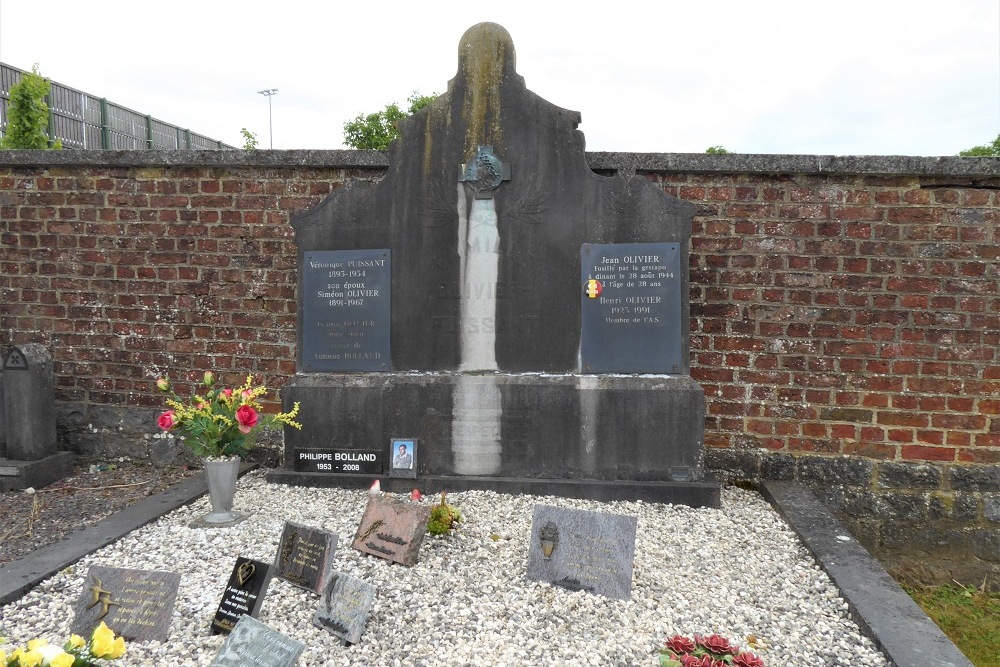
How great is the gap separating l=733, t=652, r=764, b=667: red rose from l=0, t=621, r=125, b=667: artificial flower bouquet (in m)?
1.80

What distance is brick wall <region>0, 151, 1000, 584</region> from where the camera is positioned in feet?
14.6

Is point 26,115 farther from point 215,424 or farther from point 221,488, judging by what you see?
point 221,488

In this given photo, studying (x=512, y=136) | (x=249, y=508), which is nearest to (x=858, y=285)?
(x=512, y=136)

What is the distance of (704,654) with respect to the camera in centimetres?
227

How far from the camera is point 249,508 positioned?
3961 millimetres

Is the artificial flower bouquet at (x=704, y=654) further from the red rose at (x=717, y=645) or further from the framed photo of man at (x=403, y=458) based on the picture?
the framed photo of man at (x=403, y=458)

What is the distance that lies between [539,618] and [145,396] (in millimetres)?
4020

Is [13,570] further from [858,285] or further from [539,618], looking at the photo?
[858,285]

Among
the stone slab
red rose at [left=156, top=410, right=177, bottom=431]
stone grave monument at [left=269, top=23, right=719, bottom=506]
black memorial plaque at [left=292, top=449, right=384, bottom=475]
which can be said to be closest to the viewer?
the stone slab

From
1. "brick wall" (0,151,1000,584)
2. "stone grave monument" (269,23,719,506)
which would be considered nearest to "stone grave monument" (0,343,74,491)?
"brick wall" (0,151,1000,584)

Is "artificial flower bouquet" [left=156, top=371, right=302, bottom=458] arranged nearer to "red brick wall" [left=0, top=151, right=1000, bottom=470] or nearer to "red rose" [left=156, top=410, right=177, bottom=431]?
"red rose" [left=156, top=410, right=177, bottom=431]

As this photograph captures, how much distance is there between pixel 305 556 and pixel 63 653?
50.9 inches

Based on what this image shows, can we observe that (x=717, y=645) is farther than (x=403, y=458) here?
No

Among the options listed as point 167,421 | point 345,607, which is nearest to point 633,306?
point 345,607
